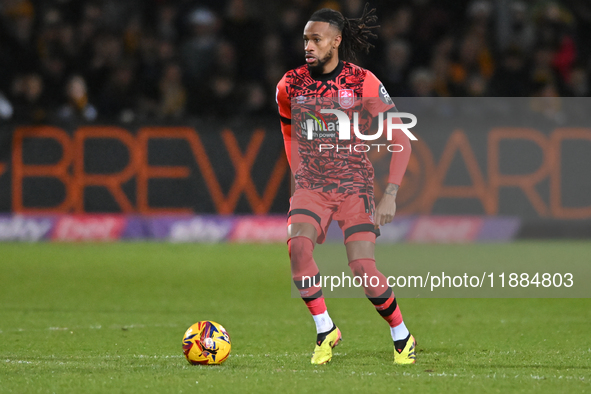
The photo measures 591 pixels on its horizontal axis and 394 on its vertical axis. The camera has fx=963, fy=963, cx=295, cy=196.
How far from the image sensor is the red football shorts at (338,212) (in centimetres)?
565

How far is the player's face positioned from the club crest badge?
7.8 inches

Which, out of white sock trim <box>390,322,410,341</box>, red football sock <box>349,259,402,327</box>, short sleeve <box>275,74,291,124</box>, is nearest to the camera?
red football sock <box>349,259,402,327</box>

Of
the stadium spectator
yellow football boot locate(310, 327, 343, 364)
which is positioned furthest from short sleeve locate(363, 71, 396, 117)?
the stadium spectator

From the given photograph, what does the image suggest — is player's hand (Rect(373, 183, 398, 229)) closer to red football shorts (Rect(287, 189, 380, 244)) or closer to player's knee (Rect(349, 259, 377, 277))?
red football shorts (Rect(287, 189, 380, 244))

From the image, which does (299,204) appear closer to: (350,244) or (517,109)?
(350,244)

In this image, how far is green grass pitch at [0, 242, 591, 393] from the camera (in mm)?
5008

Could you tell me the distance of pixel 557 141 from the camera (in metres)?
13.7

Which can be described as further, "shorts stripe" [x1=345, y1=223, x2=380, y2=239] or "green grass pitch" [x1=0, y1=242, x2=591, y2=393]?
"shorts stripe" [x1=345, y1=223, x2=380, y2=239]

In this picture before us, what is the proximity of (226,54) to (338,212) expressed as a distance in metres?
8.71

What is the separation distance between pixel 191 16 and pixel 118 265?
5.18 metres

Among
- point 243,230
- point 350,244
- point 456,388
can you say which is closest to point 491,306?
point 350,244

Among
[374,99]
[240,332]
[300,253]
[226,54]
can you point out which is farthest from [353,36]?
[226,54]

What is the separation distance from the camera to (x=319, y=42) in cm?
567

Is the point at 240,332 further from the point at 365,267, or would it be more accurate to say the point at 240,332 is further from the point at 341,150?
the point at 341,150
